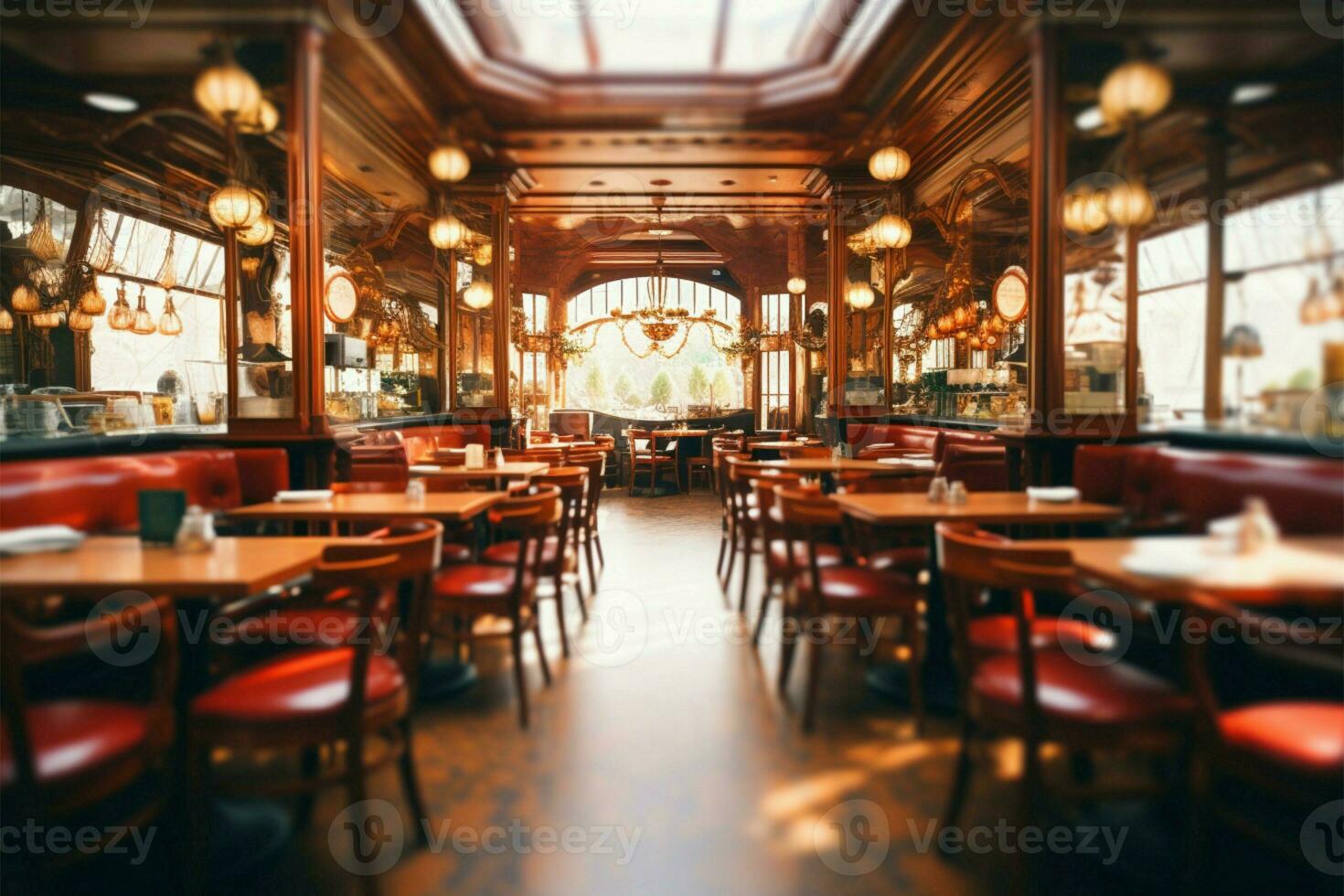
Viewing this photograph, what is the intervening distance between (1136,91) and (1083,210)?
0.66 m

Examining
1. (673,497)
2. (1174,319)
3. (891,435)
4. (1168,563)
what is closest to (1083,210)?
(1168,563)

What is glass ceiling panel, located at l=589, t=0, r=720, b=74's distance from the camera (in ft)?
18.2

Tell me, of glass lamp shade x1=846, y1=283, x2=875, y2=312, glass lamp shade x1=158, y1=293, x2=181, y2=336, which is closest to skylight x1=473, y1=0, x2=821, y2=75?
glass lamp shade x1=846, y1=283, x2=875, y2=312

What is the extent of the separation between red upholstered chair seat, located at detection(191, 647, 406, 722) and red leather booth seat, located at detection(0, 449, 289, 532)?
0.89m

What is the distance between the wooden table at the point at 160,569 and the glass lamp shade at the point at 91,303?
7.72 m

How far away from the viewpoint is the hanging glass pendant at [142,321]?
28.9 ft

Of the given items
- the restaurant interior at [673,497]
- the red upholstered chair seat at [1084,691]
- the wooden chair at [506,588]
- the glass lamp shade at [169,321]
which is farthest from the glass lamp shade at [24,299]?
the red upholstered chair seat at [1084,691]

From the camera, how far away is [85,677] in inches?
106

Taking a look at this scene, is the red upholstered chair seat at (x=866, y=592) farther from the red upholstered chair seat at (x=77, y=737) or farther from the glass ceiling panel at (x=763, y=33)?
the glass ceiling panel at (x=763, y=33)

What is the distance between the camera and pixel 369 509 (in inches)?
116

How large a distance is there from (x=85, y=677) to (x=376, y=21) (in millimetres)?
4379

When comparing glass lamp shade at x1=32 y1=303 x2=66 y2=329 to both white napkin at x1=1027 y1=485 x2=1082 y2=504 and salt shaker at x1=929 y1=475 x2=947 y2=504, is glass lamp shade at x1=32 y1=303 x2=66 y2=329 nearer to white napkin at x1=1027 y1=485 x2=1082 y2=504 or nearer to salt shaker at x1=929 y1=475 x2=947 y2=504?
salt shaker at x1=929 y1=475 x2=947 y2=504

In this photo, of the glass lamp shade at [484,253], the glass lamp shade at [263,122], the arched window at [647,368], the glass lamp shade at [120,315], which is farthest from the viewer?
the arched window at [647,368]

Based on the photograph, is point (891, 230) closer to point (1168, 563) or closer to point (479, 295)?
point (479, 295)
